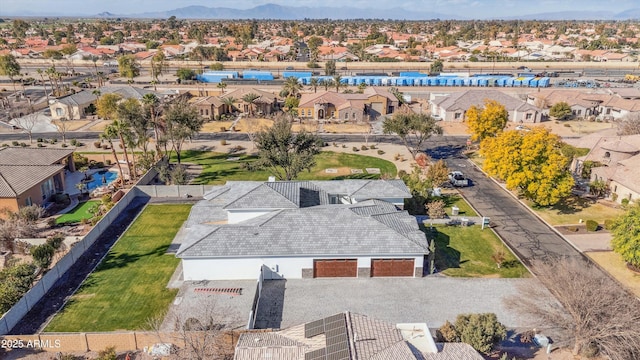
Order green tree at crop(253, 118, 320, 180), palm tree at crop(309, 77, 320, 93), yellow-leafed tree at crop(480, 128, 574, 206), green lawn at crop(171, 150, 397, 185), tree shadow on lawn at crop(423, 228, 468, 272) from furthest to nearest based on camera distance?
palm tree at crop(309, 77, 320, 93) < green lawn at crop(171, 150, 397, 185) < green tree at crop(253, 118, 320, 180) < yellow-leafed tree at crop(480, 128, 574, 206) < tree shadow on lawn at crop(423, 228, 468, 272)

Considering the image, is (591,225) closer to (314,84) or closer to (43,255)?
(43,255)

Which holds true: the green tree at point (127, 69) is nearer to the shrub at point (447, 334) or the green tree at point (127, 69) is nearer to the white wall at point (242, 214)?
the white wall at point (242, 214)

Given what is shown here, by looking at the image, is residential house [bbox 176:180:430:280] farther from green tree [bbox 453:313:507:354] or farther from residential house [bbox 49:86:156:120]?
residential house [bbox 49:86:156:120]

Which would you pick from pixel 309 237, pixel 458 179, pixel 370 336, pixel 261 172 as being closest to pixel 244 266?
pixel 309 237

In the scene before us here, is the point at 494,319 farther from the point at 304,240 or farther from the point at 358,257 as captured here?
the point at 304,240

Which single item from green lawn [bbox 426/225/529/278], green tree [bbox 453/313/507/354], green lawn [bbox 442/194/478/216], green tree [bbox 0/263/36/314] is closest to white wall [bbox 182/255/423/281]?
green lawn [bbox 426/225/529/278]

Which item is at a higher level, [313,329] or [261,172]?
[313,329]
